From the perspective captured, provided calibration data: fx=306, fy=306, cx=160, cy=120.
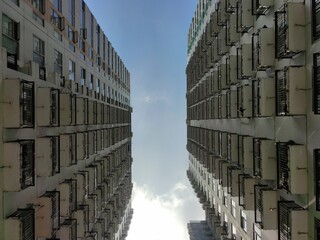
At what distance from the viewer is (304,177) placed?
1373 cm

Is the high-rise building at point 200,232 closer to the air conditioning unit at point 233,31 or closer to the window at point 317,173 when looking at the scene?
the air conditioning unit at point 233,31

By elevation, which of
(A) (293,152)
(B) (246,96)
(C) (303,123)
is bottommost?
(A) (293,152)

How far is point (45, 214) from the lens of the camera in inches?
771

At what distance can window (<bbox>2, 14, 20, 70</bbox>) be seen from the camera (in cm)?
1633

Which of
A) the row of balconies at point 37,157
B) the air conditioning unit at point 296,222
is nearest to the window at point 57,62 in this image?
the row of balconies at point 37,157

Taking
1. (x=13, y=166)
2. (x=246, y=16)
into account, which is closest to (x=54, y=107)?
(x=13, y=166)

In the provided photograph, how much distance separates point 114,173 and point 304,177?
1461 inches

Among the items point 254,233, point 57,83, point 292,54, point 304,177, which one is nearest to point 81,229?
point 57,83

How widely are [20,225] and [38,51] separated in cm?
1168

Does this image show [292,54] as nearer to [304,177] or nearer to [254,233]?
[304,177]

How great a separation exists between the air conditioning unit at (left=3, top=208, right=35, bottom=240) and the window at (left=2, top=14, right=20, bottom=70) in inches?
314

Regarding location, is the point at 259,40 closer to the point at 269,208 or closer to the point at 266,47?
the point at 266,47

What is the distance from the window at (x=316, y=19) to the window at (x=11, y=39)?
49.0 feet

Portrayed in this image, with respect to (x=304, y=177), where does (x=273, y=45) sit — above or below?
above
